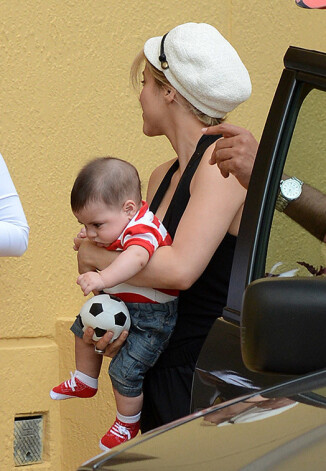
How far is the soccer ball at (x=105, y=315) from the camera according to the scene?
9.55 feet

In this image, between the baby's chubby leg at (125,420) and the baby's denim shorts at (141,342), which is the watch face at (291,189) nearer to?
the baby's denim shorts at (141,342)

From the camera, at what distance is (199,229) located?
2.76 metres

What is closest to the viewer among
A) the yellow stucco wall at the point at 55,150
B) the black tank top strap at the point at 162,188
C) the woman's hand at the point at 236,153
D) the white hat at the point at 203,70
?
the woman's hand at the point at 236,153

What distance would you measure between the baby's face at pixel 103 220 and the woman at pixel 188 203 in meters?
0.07

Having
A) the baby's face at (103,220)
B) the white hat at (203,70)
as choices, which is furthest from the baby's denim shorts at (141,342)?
the white hat at (203,70)

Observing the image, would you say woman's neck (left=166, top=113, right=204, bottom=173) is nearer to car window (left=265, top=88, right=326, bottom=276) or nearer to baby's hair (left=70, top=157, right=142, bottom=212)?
baby's hair (left=70, top=157, right=142, bottom=212)

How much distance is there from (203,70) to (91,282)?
0.74 m

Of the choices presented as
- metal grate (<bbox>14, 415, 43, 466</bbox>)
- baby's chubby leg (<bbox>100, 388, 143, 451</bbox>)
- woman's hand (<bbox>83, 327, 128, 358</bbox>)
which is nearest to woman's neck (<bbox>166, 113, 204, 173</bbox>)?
woman's hand (<bbox>83, 327, 128, 358</bbox>)

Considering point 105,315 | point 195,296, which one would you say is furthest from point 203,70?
point 105,315

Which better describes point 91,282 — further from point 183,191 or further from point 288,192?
point 288,192

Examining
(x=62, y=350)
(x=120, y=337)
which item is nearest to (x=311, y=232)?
(x=120, y=337)

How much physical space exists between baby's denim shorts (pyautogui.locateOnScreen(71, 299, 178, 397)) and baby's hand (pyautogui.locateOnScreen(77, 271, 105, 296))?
0.59 feet

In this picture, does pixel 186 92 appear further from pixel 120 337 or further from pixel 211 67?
pixel 120 337

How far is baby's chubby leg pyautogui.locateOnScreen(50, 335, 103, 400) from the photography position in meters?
3.17
